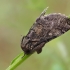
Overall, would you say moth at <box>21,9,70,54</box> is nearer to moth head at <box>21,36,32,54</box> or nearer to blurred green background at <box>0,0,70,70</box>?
moth head at <box>21,36,32,54</box>

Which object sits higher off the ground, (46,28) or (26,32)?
(26,32)

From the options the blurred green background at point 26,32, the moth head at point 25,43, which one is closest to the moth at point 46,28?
the moth head at point 25,43

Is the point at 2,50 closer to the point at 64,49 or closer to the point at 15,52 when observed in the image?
the point at 15,52

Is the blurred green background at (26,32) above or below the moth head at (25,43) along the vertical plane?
above

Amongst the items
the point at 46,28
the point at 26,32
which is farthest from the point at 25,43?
the point at 26,32

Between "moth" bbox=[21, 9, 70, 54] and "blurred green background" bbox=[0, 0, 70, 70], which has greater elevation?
"blurred green background" bbox=[0, 0, 70, 70]

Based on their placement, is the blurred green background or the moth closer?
the moth

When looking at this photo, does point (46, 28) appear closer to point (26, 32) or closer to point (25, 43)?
point (25, 43)

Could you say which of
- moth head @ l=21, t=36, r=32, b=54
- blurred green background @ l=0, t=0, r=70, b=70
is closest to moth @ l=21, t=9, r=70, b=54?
moth head @ l=21, t=36, r=32, b=54

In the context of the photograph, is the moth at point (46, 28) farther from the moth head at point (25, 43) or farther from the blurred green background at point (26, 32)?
the blurred green background at point (26, 32)
